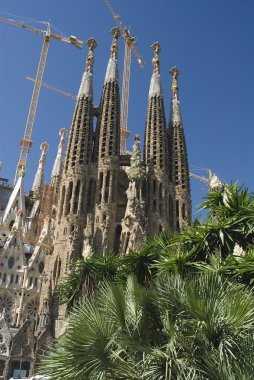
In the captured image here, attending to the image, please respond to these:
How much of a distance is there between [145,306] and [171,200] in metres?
36.2

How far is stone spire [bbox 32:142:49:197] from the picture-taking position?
73.9m

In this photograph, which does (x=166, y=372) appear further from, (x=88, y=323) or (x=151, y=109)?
(x=151, y=109)

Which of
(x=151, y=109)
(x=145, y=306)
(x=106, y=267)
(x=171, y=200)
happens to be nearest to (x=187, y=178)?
(x=171, y=200)

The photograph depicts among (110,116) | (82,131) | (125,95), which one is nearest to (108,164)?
(82,131)

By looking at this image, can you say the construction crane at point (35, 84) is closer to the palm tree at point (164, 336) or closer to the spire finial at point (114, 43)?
the spire finial at point (114, 43)

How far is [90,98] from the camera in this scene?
48.3 metres

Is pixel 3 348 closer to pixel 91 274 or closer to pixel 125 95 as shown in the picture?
pixel 91 274

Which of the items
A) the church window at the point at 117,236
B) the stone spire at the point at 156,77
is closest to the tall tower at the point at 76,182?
the church window at the point at 117,236

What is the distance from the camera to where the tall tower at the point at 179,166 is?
150 feet

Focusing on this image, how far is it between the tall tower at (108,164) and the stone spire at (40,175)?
3009cm

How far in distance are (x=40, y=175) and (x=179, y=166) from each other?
39.3 m

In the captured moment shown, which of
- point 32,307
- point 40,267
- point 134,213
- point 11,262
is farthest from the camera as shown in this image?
point 40,267

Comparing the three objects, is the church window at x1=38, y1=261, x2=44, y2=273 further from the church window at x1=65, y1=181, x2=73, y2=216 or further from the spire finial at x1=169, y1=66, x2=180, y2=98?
the spire finial at x1=169, y1=66, x2=180, y2=98

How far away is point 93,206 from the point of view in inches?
1656
